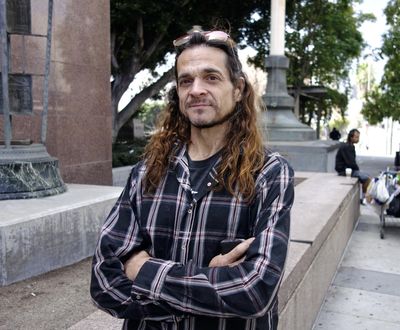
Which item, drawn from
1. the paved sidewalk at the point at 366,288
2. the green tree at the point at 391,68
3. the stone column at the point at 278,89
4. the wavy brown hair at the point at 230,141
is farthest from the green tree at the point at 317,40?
the wavy brown hair at the point at 230,141

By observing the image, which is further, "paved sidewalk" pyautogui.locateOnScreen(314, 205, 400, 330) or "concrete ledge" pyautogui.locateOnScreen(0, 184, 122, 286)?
"paved sidewalk" pyautogui.locateOnScreen(314, 205, 400, 330)

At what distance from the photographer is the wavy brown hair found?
1.68 metres

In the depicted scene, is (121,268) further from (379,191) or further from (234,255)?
(379,191)

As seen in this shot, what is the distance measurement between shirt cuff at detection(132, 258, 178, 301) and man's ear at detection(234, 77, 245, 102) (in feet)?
2.30

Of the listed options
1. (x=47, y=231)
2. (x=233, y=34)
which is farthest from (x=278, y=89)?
(x=47, y=231)

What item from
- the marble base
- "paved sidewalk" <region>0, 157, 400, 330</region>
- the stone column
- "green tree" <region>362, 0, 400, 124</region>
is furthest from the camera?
"green tree" <region>362, 0, 400, 124</region>

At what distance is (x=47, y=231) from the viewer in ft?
12.7

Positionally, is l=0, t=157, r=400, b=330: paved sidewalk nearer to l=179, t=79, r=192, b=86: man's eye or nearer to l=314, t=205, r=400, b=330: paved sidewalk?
l=314, t=205, r=400, b=330: paved sidewalk

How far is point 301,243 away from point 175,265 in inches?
94.5

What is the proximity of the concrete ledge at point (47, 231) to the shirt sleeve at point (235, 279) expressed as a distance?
2.33m

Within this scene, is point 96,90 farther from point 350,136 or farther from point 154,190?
point 154,190

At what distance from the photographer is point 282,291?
2773 millimetres

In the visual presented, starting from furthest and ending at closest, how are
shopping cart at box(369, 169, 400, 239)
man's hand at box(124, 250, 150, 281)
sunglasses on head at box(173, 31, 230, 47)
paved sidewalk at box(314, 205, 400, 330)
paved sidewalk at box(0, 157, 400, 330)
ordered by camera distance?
1. shopping cart at box(369, 169, 400, 239)
2. paved sidewalk at box(314, 205, 400, 330)
3. paved sidewalk at box(0, 157, 400, 330)
4. sunglasses on head at box(173, 31, 230, 47)
5. man's hand at box(124, 250, 150, 281)

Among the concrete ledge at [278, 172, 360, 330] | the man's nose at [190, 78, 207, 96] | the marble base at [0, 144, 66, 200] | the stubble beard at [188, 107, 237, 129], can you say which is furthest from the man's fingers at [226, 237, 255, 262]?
the marble base at [0, 144, 66, 200]
